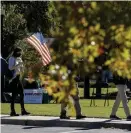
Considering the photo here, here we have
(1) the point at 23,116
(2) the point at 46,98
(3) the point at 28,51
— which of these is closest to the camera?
(1) the point at 23,116

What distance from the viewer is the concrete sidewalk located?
36.7 feet

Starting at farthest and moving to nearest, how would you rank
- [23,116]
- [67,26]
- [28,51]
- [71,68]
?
[28,51] < [23,116] < [71,68] < [67,26]

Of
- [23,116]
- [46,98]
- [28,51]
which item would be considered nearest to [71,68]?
[23,116]

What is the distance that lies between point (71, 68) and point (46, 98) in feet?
53.7

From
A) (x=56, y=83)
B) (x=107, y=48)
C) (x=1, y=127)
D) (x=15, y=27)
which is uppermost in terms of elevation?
(x=15, y=27)

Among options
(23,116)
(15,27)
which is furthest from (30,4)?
(23,116)

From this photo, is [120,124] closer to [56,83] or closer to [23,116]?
[23,116]

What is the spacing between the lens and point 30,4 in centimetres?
2697

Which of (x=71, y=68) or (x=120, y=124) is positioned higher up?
(x=71, y=68)

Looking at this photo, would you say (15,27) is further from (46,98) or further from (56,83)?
(56,83)

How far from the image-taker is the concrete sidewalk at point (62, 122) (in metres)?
11.2

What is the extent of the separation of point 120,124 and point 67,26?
8206 millimetres

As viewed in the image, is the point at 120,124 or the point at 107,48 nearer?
the point at 107,48

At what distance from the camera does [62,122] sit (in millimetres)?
11688
